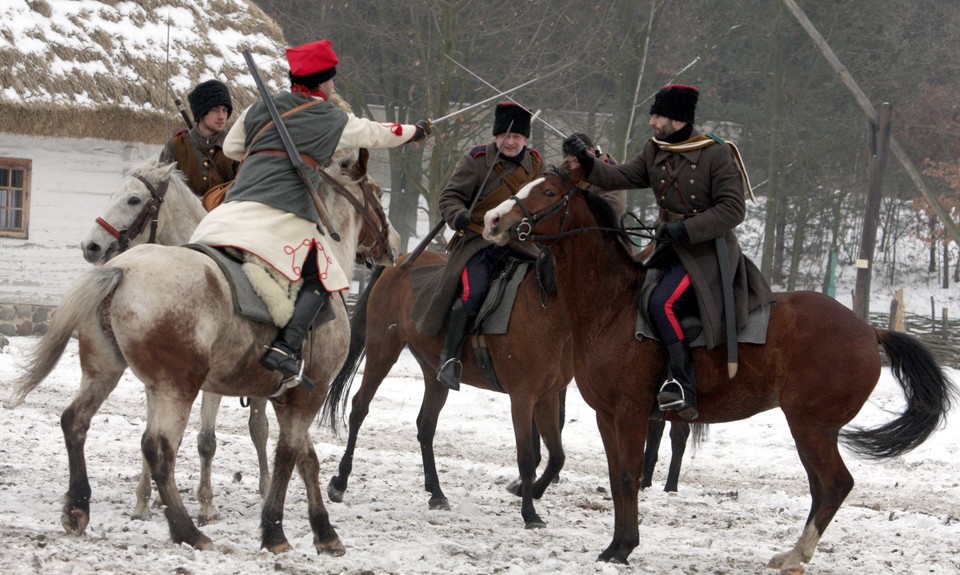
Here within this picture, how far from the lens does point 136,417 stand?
10789 mm

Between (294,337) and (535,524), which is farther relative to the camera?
(535,524)

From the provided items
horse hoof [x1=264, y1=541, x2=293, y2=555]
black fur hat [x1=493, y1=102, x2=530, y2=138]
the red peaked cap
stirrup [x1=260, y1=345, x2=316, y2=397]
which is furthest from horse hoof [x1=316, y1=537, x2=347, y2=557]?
black fur hat [x1=493, y1=102, x2=530, y2=138]

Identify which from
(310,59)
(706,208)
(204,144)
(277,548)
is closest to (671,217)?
(706,208)

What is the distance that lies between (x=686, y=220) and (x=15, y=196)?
14.0 meters

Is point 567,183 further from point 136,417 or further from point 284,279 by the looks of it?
point 136,417

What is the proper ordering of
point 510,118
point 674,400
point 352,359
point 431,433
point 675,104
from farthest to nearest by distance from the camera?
point 352,359, point 431,433, point 510,118, point 675,104, point 674,400

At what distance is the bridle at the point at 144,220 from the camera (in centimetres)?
676

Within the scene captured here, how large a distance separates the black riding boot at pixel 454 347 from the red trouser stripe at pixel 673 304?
6.80ft

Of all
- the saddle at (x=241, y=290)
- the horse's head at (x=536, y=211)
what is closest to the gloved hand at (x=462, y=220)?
the horse's head at (x=536, y=211)

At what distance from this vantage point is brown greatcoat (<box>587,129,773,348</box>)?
620 cm

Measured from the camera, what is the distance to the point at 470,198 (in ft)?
26.9

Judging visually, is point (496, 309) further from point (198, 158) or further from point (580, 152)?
point (198, 158)

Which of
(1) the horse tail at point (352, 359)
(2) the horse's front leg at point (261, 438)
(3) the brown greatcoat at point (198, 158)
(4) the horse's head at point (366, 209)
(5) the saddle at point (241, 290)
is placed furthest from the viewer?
(1) the horse tail at point (352, 359)

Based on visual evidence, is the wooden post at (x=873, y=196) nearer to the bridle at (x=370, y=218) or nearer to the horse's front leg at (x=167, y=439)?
the bridle at (x=370, y=218)
